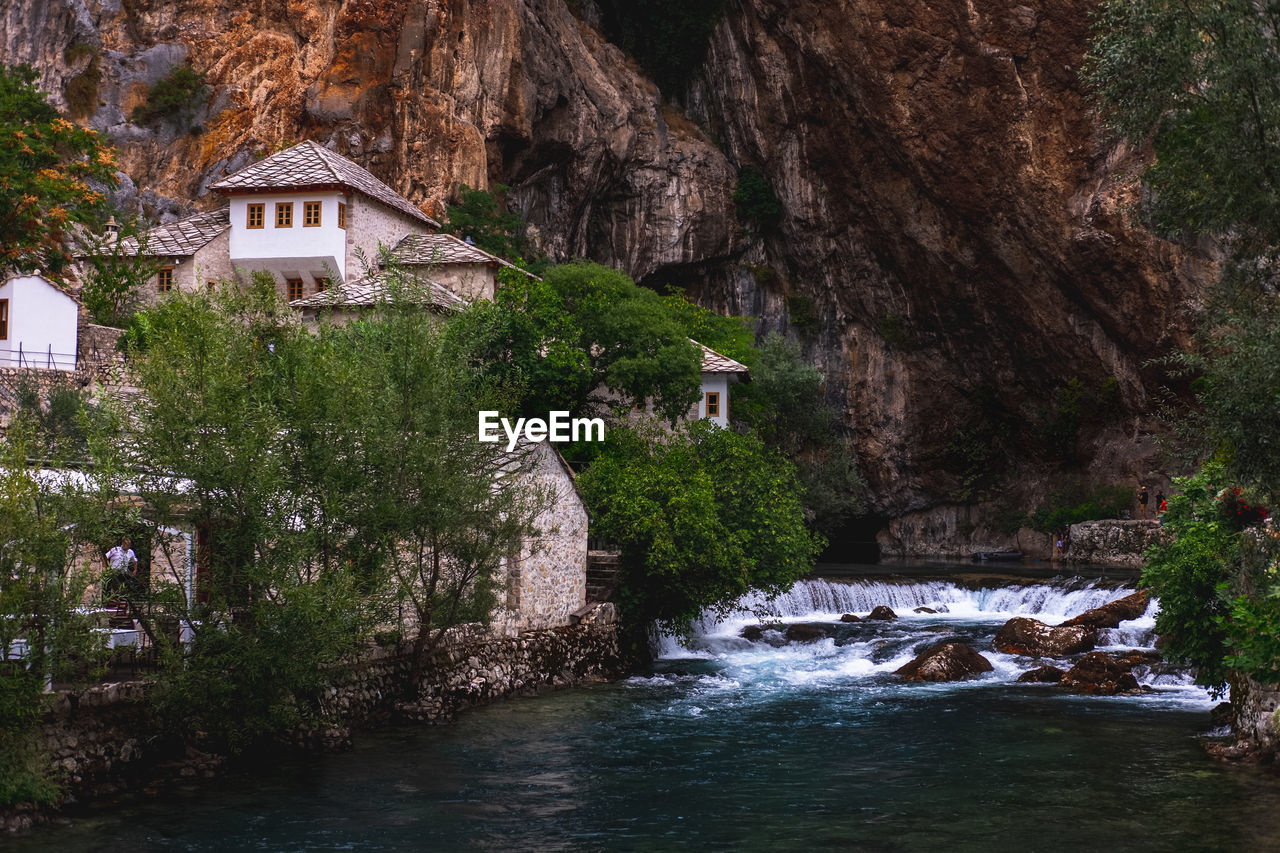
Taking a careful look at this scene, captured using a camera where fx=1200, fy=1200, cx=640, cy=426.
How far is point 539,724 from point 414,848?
7572 millimetres

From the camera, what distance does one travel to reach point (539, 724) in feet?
70.2

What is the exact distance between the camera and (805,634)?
31.9 metres

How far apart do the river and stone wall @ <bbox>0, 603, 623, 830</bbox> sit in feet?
1.51

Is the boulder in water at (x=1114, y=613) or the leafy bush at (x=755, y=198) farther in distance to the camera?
the leafy bush at (x=755, y=198)

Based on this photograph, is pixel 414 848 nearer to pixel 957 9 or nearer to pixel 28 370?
pixel 28 370

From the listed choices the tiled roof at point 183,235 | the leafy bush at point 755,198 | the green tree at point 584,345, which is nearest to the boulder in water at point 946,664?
the green tree at point 584,345

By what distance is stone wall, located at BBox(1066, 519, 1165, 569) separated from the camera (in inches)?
1905

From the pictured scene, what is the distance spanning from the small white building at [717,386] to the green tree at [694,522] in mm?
10748

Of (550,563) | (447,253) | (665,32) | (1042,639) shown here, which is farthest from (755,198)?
(550,563)

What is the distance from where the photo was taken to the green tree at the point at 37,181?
111 feet

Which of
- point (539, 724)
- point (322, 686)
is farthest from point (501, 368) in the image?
point (322, 686)

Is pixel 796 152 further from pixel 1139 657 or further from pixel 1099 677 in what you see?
pixel 1099 677

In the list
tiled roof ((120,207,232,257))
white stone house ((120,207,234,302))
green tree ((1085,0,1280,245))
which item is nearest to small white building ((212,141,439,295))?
white stone house ((120,207,234,302))

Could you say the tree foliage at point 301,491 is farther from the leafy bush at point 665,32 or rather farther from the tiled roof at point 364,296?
the leafy bush at point 665,32
